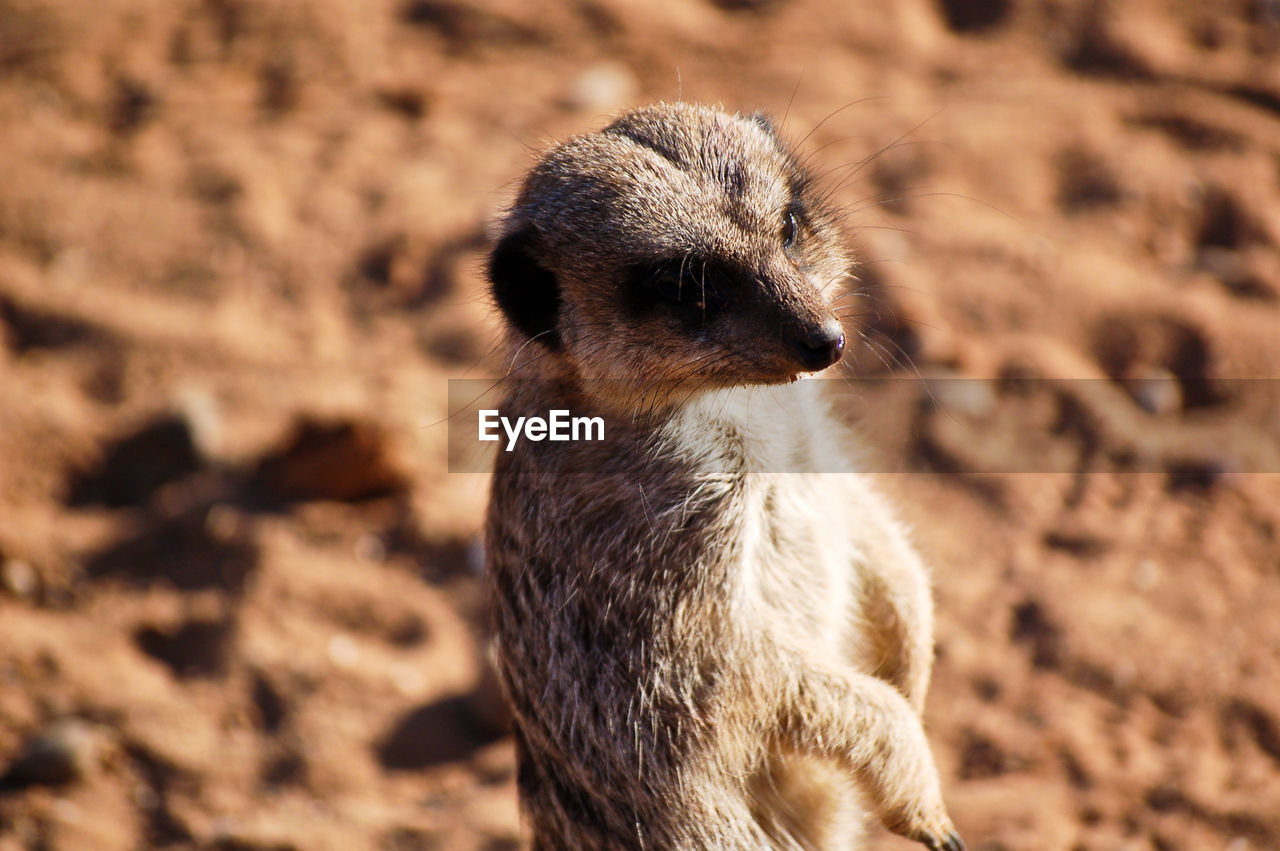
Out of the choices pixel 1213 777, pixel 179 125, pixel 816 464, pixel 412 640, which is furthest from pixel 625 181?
pixel 179 125

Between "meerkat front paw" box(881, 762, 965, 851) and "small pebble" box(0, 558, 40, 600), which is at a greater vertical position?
"small pebble" box(0, 558, 40, 600)

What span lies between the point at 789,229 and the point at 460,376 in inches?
99.4

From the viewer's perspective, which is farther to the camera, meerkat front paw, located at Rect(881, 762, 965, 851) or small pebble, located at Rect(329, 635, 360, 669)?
small pebble, located at Rect(329, 635, 360, 669)

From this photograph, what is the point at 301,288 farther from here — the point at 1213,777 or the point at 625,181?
the point at 1213,777

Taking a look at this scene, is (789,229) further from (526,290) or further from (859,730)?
(859,730)

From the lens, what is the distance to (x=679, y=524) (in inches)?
94.9

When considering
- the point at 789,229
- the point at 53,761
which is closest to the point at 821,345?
the point at 789,229

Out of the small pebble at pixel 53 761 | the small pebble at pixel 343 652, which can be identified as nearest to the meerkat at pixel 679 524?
the small pebble at pixel 343 652

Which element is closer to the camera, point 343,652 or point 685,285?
point 685,285

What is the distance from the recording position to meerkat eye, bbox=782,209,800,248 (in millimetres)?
2412

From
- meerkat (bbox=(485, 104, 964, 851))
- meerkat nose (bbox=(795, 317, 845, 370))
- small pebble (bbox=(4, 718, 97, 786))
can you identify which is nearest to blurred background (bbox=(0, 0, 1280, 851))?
small pebble (bbox=(4, 718, 97, 786))

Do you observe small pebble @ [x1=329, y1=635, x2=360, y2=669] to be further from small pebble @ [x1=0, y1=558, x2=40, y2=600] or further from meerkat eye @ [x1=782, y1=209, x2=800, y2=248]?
meerkat eye @ [x1=782, y1=209, x2=800, y2=248]

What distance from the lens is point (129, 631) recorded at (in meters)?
3.90

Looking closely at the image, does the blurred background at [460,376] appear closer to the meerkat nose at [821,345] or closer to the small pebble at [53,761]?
the small pebble at [53,761]
